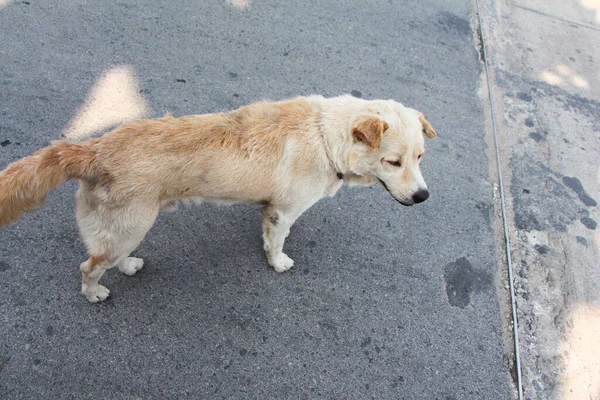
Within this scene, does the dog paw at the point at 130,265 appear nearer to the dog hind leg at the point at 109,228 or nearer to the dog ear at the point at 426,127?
the dog hind leg at the point at 109,228

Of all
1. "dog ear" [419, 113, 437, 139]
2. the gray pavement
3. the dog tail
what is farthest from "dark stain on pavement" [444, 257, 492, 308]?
the dog tail

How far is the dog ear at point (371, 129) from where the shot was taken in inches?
104

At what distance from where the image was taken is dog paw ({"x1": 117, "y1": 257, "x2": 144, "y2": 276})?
3.10 meters

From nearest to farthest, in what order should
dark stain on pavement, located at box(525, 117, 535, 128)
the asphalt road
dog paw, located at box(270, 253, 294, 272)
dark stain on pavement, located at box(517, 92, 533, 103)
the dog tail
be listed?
the dog tail < the asphalt road < dog paw, located at box(270, 253, 294, 272) < dark stain on pavement, located at box(525, 117, 535, 128) < dark stain on pavement, located at box(517, 92, 533, 103)

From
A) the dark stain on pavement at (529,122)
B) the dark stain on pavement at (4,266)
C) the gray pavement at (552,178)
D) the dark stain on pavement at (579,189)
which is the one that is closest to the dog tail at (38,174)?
the dark stain on pavement at (4,266)

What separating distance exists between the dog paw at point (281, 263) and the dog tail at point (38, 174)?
1553 millimetres

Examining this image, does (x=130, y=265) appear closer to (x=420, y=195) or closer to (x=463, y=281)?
(x=420, y=195)

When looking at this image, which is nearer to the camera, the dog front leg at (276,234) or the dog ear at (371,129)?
the dog ear at (371,129)

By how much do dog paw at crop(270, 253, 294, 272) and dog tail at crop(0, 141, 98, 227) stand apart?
1.55 meters

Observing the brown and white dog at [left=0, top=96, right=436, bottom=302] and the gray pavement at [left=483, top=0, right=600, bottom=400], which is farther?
the gray pavement at [left=483, top=0, right=600, bottom=400]

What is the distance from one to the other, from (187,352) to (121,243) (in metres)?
0.94

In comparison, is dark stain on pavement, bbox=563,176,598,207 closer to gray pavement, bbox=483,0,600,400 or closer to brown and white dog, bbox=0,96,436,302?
gray pavement, bbox=483,0,600,400

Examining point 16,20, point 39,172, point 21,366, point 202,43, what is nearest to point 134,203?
point 39,172

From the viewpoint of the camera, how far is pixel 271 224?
3.13m
